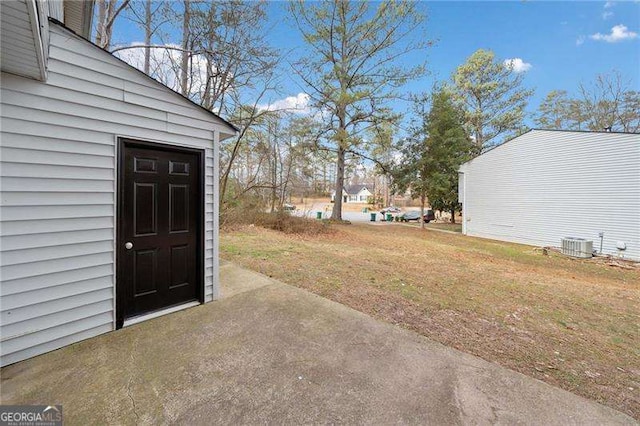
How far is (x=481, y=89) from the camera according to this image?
19359mm

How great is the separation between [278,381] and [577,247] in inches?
495

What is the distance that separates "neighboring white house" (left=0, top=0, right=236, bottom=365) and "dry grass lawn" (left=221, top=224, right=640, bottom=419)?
205cm

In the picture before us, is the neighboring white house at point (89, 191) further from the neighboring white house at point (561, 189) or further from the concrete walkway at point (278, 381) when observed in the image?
the neighboring white house at point (561, 189)

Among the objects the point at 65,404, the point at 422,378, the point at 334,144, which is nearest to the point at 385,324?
the point at 422,378

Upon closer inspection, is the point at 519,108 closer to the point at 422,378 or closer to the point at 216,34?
the point at 216,34

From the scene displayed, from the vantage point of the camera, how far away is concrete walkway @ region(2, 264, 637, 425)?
162 centimetres

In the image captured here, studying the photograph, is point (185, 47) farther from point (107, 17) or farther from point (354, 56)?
point (354, 56)

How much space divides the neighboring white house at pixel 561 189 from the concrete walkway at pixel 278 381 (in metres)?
11.9

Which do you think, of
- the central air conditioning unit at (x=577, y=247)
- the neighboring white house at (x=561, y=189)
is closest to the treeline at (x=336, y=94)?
the neighboring white house at (x=561, y=189)

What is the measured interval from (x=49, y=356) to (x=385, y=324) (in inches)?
121

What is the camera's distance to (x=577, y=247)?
9562 mm

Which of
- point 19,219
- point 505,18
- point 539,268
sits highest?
point 505,18

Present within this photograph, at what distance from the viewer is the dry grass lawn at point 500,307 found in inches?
90.6

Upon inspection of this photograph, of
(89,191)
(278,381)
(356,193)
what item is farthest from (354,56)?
(356,193)
